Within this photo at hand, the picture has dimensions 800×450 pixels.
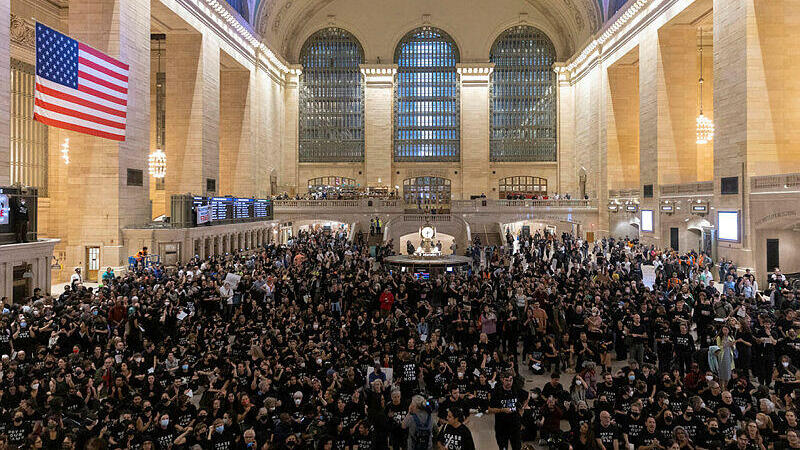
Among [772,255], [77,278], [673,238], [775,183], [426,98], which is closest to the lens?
[77,278]

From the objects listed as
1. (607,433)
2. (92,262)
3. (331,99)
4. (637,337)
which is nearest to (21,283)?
(92,262)

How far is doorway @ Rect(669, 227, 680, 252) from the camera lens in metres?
27.5

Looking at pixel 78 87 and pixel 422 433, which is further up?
pixel 78 87

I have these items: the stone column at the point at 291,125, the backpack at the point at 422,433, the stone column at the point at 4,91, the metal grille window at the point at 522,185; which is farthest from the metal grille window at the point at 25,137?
the metal grille window at the point at 522,185

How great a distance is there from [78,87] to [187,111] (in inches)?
434

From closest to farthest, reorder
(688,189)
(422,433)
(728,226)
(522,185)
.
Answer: (422,433) → (728,226) → (688,189) → (522,185)

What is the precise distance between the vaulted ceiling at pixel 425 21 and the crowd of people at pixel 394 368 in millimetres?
35916

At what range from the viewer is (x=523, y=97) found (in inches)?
1887

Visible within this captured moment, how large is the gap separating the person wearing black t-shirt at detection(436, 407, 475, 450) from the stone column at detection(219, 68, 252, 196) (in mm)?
32208

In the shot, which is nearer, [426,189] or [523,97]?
[523,97]

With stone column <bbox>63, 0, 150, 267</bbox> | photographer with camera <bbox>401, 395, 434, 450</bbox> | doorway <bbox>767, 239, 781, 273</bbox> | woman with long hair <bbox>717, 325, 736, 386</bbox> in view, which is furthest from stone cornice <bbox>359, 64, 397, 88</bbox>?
photographer with camera <bbox>401, 395, 434, 450</bbox>

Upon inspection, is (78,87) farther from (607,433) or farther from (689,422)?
(689,422)

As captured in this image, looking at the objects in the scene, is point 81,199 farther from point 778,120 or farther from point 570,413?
point 778,120

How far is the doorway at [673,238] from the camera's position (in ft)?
90.1
